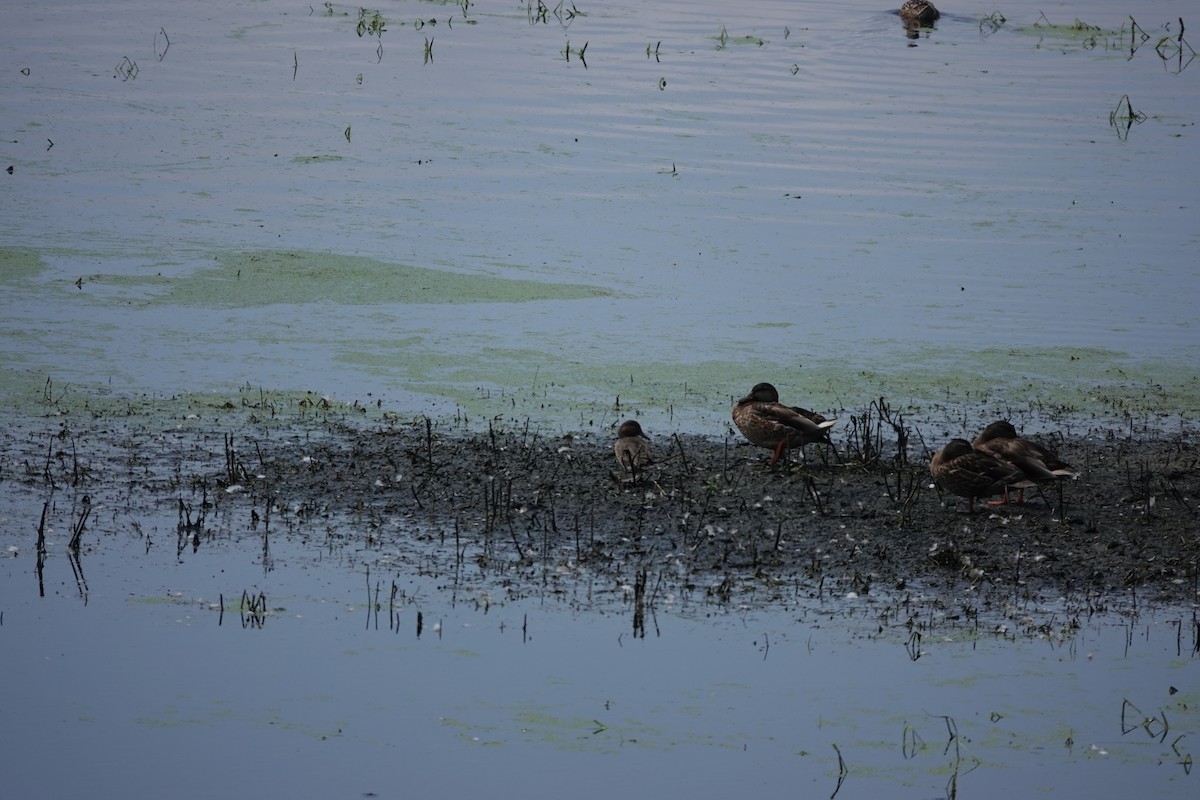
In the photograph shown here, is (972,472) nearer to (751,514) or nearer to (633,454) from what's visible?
(751,514)

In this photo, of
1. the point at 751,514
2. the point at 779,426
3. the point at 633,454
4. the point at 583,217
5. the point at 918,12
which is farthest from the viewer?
the point at 918,12

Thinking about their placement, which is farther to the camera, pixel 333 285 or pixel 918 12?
pixel 918 12

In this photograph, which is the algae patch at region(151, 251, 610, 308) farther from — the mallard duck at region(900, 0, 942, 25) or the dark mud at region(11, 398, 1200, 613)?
the mallard duck at region(900, 0, 942, 25)

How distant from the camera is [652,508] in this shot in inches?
328

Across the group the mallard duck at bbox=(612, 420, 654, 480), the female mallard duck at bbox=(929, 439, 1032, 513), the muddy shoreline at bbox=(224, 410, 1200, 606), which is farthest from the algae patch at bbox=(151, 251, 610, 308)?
the female mallard duck at bbox=(929, 439, 1032, 513)

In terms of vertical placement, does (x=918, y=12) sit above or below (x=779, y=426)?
above

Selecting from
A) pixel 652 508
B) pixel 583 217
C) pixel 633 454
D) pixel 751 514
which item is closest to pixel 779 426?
pixel 751 514

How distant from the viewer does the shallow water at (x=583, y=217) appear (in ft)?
38.0

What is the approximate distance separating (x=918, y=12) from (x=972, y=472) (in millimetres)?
23397

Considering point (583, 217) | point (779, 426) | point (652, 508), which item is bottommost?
point (652, 508)

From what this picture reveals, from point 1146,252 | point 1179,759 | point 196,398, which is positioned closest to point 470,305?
point 196,398

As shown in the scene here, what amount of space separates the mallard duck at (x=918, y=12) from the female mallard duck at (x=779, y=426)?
22440mm

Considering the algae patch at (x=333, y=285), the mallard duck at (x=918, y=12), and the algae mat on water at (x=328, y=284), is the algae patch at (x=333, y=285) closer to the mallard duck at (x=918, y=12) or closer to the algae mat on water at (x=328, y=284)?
the algae mat on water at (x=328, y=284)

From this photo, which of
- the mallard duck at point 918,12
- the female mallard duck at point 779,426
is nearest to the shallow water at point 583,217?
the female mallard duck at point 779,426
